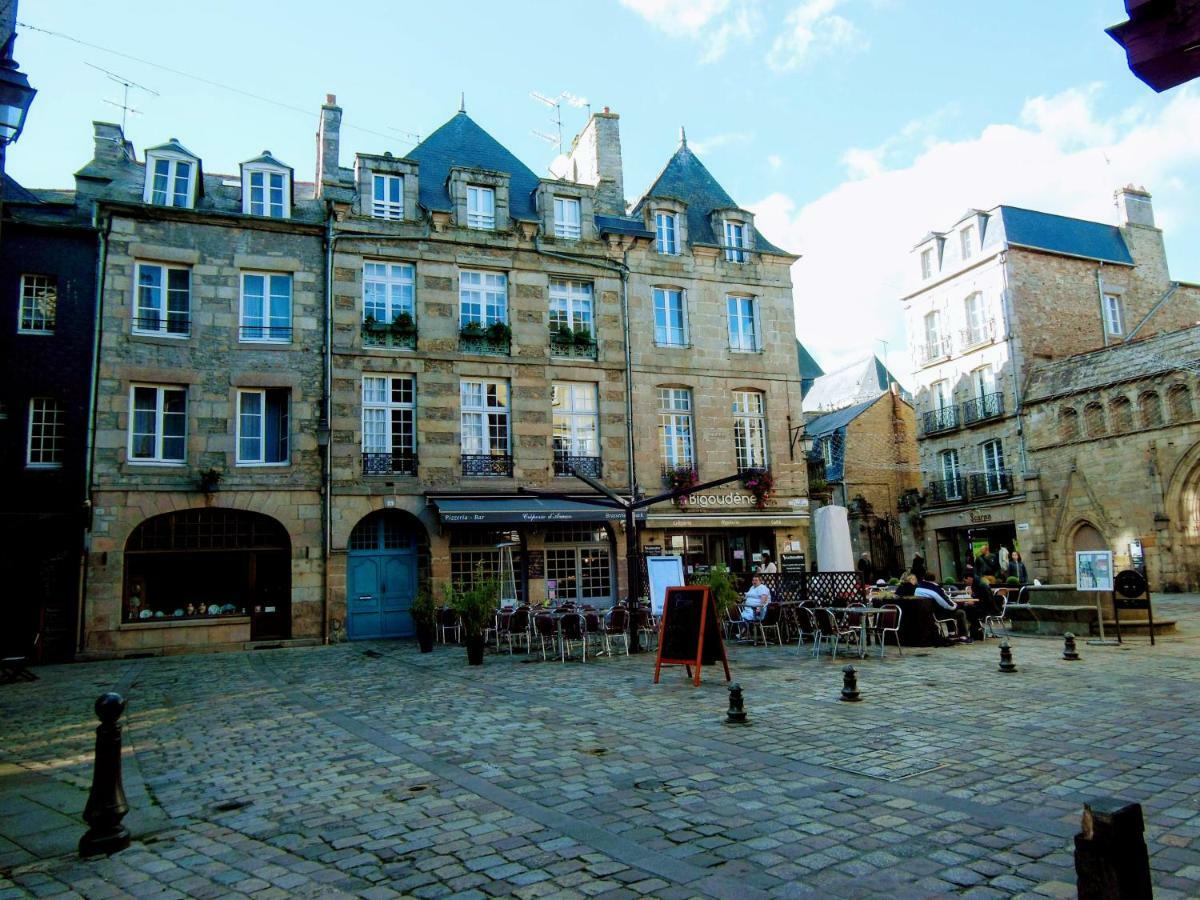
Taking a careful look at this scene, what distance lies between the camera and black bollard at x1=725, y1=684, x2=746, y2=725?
704cm

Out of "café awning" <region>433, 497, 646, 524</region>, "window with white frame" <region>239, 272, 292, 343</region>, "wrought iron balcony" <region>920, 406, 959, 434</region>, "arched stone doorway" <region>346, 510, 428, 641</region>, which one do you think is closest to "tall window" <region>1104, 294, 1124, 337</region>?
"wrought iron balcony" <region>920, 406, 959, 434</region>

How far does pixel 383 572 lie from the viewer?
58.3ft

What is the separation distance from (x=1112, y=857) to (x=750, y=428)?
64.4 ft

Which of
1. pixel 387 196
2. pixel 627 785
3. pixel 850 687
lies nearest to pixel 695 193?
pixel 387 196

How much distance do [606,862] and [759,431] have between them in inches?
711

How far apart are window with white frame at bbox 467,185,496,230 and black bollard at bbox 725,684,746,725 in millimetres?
14882

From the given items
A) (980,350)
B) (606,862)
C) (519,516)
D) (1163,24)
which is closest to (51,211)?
(519,516)

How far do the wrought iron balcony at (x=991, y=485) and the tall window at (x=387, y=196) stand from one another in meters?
21.6

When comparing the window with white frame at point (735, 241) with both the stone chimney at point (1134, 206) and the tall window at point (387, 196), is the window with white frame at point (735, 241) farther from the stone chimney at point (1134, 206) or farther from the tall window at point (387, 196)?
the stone chimney at point (1134, 206)

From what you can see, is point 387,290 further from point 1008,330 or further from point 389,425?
point 1008,330

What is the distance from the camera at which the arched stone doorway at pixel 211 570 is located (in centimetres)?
Answer: 1595

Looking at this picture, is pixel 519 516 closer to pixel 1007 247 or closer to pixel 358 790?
pixel 358 790

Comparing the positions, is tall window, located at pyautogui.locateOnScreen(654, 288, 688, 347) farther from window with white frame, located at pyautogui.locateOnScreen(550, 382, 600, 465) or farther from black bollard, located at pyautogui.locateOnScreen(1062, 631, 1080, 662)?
black bollard, located at pyautogui.locateOnScreen(1062, 631, 1080, 662)

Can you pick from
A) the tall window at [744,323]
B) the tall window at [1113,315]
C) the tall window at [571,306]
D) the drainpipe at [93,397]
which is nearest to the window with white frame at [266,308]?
the drainpipe at [93,397]
